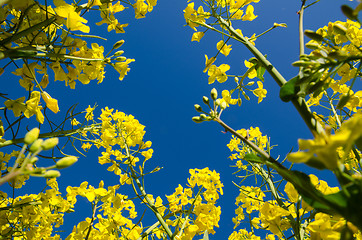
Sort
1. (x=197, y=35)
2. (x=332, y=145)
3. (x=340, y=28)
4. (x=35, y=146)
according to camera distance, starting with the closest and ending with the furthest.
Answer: (x=332, y=145) → (x=35, y=146) → (x=340, y=28) → (x=197, y=35)

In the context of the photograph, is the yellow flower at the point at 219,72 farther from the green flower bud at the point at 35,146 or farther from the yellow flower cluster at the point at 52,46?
A: the green flower bud at the point at 35,146

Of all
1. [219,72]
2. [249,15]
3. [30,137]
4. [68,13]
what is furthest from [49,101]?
[249,15]

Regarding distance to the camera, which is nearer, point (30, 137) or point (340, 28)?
point (30, 137)

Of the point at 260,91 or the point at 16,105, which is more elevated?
the point at 16,105

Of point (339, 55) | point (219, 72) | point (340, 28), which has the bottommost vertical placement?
point (339, 55)

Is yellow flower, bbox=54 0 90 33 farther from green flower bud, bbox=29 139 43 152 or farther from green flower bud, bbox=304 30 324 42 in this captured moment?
green flower bud, bbox=304 30 324 42

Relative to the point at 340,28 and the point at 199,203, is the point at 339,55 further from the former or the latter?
the point at 199,203

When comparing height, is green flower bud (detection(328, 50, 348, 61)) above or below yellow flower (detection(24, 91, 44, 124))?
below

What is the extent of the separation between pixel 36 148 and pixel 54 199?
1.44 metres

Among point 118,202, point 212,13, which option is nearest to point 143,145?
point 118,202

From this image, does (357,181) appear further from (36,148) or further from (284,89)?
(36,148)

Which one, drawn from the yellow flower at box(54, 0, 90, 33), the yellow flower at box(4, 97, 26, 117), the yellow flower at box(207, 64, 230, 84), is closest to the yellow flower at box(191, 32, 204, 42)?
the yellow flower at box(207, 64, 230, 84)

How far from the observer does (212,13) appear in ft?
5.09

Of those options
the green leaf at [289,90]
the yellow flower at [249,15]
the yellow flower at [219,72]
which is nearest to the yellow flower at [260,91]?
the yellow flower at [219,72]
